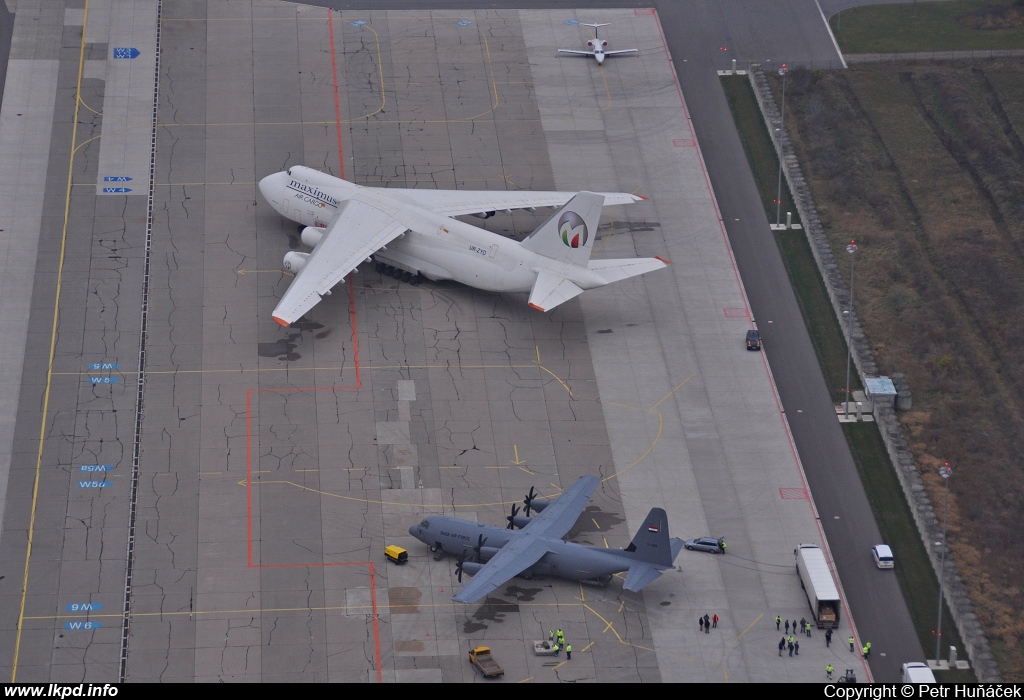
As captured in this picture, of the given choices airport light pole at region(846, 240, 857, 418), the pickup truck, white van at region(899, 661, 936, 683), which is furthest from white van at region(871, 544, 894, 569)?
the pickup truck

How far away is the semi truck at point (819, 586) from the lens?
133 m

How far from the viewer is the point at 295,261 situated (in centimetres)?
15888

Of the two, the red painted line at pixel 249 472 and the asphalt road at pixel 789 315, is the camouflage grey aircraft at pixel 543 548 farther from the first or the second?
the asphalt road at pixel 789 315

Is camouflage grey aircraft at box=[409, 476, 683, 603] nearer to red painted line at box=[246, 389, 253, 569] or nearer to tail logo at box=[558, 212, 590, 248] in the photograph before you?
red painted line at box=[246, 389, 253, 569]

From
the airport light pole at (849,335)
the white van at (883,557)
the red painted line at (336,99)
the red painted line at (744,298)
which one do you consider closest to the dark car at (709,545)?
the red painted line at (744,298)

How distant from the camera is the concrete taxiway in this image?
432 feet

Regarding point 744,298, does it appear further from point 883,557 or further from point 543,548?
point 543,548

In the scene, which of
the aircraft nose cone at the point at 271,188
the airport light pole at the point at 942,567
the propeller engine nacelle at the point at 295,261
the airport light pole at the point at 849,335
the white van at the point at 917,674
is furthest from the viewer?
the aircraft nose cone at the point at 271,188

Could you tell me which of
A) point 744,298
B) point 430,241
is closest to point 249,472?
point 430,241

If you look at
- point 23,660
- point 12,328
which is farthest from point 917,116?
point 23,660

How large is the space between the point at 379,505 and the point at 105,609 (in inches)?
836

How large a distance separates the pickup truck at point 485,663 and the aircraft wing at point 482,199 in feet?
154

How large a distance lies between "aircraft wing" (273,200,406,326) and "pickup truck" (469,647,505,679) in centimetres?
3538
